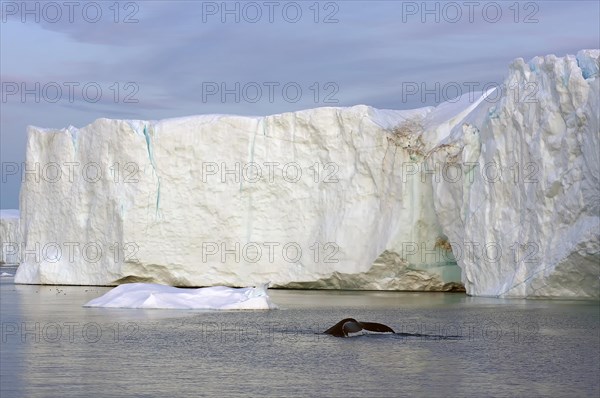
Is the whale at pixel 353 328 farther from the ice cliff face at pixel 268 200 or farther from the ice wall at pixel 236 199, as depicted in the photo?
the ice wall at pixel 236 199

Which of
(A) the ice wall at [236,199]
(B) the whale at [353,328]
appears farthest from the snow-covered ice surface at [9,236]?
(B) the whale at [353,328]

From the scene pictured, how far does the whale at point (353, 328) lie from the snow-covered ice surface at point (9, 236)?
41704 mm

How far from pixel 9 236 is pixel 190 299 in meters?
38.5

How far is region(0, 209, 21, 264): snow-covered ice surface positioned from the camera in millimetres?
53375

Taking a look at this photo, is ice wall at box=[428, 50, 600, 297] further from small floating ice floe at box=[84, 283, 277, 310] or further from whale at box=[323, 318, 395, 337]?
whale at box=[323, 318, 395, 337]

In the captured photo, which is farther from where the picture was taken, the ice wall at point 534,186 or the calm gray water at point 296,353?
the ice wall at point 534,186

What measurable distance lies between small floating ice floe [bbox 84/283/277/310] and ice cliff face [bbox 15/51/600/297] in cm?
596

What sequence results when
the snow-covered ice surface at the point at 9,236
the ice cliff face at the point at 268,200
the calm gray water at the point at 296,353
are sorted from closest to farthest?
the calm gray water at the point at 296,353
the ice cliff face at the point at 268,200
the snow-covered ice surface at the point at 9,236

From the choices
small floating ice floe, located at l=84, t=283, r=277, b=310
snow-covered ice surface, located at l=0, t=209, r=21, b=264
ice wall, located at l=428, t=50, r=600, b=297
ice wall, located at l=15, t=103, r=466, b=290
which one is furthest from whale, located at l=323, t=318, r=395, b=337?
snow-covered ice surface, located at l=0, t=209, r=21, b=264

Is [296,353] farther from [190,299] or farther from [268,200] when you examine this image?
[268,200]

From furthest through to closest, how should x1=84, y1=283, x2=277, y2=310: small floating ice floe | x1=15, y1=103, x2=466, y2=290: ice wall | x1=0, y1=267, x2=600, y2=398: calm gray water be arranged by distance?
x1=15, y1=103, x2=466, y2=290: ice wall, x1=84, y1=283, x2=277, y2=310: small floating ice floe, x1=0, y1=267, x2=600, y2=398: calm gray water

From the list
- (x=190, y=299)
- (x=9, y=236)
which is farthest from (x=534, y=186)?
(x=9, y=236)

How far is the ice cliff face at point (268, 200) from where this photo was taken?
2483cm

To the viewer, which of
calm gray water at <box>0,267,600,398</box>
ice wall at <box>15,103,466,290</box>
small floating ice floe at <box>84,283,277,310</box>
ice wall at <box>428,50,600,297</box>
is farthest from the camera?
ice wall at <box>15,103,466,290</box>
